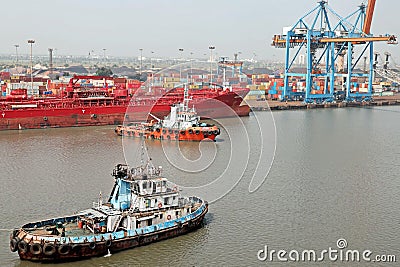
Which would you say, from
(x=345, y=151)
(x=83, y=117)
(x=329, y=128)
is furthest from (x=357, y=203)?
(x=83, y=117)

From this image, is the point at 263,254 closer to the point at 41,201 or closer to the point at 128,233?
the point at 128,233

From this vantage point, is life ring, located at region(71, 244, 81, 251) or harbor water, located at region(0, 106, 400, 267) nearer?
life ring, located at region(71, 244, 81, 251)

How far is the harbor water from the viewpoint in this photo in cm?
866

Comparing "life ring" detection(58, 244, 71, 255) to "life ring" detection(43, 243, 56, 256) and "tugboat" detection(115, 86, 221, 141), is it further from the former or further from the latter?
"tugboat" detection(115, 86, 221, 141)

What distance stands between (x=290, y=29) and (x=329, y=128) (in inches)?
596

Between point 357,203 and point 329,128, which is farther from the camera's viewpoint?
point 329,128

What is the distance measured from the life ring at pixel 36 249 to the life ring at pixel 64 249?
0.27 metres

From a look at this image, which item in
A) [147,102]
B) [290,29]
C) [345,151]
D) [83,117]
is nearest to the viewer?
[345,151]

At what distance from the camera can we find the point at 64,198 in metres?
11.0

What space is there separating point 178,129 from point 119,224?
10.3 meters

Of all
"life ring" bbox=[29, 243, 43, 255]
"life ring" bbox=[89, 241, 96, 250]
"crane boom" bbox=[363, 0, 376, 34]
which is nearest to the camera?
"life ring" bbox=[29, 243, 43, 255]

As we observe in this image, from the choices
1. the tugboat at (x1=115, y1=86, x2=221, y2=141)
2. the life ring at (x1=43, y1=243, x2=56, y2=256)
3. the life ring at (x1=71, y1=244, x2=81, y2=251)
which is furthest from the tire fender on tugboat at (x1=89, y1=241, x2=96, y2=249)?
the tugboat at (x1=115, y1=86, x2=221, y2=141)

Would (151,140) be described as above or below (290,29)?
below

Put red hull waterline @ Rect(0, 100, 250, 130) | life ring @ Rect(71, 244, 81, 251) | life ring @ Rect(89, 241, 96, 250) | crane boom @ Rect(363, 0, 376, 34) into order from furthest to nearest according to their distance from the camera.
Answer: crane boom @ Rect(363, 0, 376, 34), red hull waterline @ Rect(0, 100, 250, 130), life ring @ Rect(89, 241, 96, 250), life ring @ Rect(71, 244, 81, 251)
